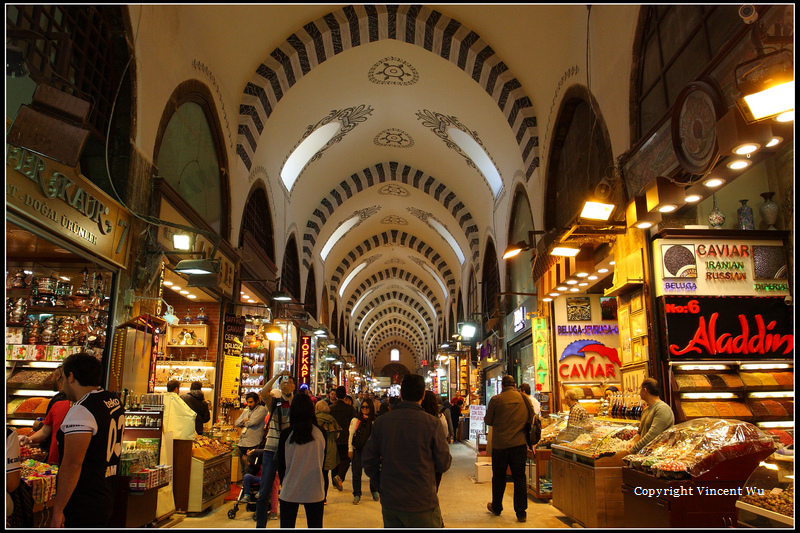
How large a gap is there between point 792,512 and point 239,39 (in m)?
8.14

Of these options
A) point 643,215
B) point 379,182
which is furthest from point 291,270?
point 643,215

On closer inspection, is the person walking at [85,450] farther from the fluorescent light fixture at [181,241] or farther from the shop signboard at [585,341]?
the shop signboard at [585,341]

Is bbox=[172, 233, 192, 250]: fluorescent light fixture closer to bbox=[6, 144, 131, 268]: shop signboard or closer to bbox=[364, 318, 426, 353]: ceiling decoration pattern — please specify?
bbox=[6, 144, 131, 268]: shop signboard

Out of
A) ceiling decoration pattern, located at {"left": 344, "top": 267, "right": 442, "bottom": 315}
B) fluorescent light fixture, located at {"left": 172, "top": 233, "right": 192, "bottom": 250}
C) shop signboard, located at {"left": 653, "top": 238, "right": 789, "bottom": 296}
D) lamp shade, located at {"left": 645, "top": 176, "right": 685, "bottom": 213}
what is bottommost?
shop signboard, located at {"left": 653, "top": 238, "right": 789, "bottom": 296}

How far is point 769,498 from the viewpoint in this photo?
2975 millimetres

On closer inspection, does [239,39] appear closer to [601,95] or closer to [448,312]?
[601,95]

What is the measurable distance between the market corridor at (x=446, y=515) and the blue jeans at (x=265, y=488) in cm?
63

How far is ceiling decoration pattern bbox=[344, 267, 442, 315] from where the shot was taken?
27.1 m

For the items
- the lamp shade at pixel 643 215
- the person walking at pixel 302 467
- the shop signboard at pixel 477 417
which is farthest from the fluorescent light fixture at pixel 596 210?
the shop signboard at pixel 477 417

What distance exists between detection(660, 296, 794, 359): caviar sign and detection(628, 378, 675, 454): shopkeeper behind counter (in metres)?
0.68

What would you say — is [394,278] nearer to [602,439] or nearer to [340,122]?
[340,122]

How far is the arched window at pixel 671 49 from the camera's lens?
4.30m

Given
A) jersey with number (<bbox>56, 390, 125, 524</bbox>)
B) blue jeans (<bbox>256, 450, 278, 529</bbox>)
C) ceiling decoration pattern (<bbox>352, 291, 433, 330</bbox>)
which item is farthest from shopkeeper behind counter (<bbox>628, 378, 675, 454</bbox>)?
ceiling decoration pattern (<bbox>352, 291, 433, 330</bbox>)

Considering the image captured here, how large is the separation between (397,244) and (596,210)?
16096 mm
